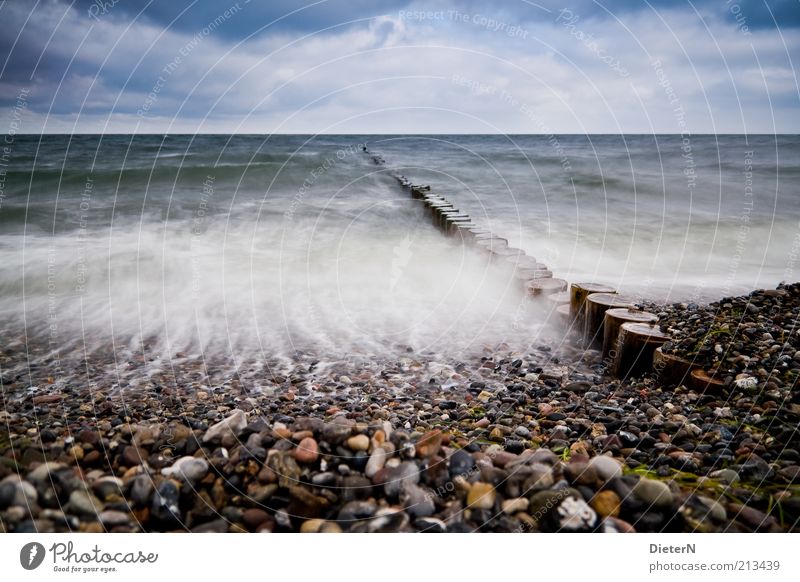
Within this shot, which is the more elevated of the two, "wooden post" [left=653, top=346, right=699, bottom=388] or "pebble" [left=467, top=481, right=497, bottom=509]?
"wooden post" [left=653, top=346, right=699, bottom=388]

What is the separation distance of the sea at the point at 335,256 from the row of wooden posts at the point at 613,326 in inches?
10.6

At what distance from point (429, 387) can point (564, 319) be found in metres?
2.15

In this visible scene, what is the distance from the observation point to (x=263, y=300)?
6.89 m

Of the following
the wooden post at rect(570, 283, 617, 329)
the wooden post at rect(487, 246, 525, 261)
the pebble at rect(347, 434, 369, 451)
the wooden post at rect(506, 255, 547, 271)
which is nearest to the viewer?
the pebble at rect(347, 434, 369, 451)

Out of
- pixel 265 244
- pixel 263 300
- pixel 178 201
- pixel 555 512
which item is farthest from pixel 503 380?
pixel 178 201

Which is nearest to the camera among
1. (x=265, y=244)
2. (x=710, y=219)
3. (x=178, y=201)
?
(x=265, y=244)

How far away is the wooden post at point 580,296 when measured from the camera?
17.9 ft

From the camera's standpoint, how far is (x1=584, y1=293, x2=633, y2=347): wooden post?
5.07 m

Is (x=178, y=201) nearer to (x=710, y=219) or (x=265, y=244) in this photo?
(x=265, y=244)

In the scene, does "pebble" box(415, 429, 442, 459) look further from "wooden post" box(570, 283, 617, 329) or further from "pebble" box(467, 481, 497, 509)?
"wooden post" box(570, 283, 617, 329)

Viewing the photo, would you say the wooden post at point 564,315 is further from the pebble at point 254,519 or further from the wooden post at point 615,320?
the pebble at point 254,519

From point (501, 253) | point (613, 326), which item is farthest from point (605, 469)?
point (501, 253)

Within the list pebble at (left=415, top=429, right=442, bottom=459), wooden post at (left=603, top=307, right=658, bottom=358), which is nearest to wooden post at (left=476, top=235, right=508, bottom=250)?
wooden post at (left=603, top=307, right=658, bottom=358)

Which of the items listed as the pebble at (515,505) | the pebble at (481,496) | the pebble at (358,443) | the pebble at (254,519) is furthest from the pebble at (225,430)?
the pebble at (515,505)
